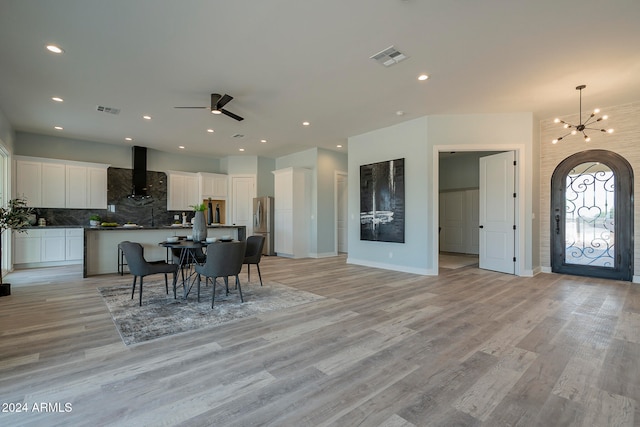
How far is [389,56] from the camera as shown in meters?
3.50

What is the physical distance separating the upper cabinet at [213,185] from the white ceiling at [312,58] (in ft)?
10.3

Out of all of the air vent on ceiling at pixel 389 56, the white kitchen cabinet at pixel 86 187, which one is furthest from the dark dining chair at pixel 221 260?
the white kitchen cabinet at pixel 86 187

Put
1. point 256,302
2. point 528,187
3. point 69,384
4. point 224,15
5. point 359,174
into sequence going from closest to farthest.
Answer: point 69,384, point 224,15, point 256,302, point 528,187, point 359,174

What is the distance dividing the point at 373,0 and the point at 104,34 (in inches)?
108

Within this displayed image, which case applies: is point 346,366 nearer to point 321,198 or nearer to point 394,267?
point 394,267

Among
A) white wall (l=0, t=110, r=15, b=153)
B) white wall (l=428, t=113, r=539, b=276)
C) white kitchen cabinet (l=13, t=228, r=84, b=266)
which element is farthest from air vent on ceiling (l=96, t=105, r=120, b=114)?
white wall (l=428, t=113, r=539, b=276)

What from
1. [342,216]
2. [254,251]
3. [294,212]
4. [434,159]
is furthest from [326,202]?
[254,251]

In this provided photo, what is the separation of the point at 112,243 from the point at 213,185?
3.82 metres

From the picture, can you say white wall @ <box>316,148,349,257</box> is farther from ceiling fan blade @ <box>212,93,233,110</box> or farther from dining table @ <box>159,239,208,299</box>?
ceiling fan blade @ <box>212,93,233,110</box>

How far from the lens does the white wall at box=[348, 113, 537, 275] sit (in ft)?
18.0

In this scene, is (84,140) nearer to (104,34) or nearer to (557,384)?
(104,34)

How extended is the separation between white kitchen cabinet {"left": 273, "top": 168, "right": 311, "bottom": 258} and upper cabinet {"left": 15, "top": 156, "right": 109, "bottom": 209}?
4604mm

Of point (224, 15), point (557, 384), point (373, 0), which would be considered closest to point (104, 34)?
point (224, 15)

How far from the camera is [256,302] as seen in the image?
3.87 metres
